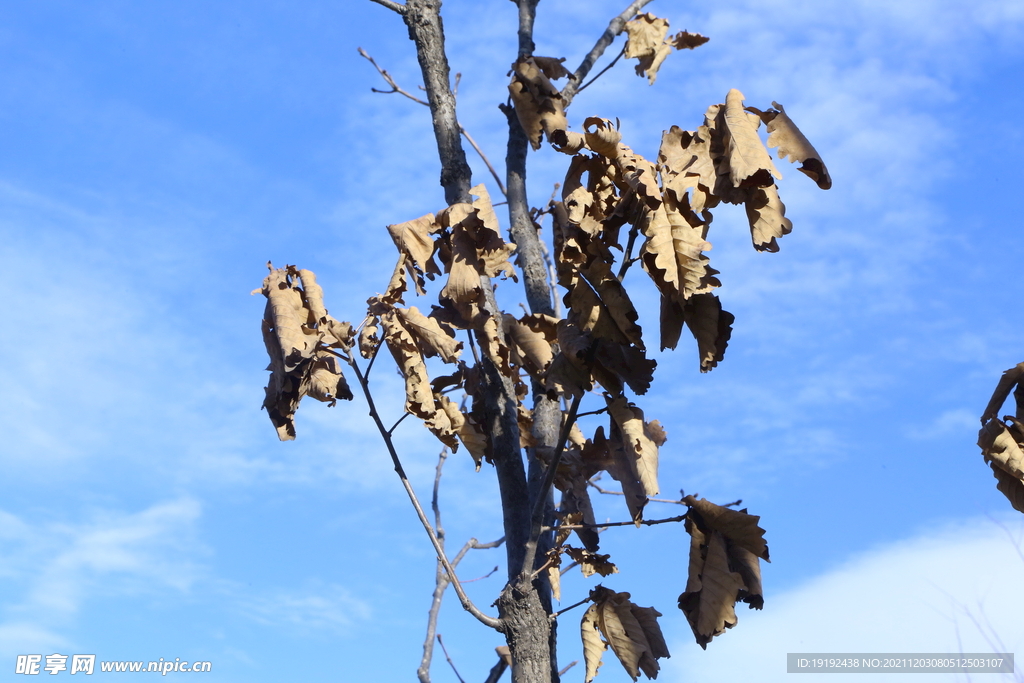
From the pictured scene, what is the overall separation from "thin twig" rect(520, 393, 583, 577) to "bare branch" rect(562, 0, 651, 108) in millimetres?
1843

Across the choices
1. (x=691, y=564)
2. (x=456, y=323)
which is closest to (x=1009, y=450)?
(x=691, y=564)

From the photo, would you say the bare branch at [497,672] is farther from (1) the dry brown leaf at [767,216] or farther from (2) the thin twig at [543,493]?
(1) the dry brown leaf at [767,216]

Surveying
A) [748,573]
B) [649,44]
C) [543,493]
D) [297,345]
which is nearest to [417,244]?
[297,345]

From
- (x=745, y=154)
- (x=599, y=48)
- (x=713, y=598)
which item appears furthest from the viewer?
(x=599, y=48)

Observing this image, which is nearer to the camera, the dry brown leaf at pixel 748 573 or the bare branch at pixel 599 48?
the dry brown leaf at pixel 748 573

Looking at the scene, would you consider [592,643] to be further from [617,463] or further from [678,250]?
[678,250]

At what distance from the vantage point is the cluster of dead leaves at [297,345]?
2.26 meters

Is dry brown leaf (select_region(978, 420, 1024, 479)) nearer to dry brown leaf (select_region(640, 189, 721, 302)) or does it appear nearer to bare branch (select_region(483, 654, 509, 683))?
dry brown leaf (select_region(640, 189, 721, 302))

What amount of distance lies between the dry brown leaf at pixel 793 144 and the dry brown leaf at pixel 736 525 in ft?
2.85

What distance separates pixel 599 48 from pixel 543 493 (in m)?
2.40

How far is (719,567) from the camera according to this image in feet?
7.25

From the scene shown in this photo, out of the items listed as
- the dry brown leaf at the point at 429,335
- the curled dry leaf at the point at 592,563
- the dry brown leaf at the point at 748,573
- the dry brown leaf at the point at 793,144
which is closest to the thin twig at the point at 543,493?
the curled dry leaf at the point at 592,563

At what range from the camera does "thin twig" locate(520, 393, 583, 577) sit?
2311mm

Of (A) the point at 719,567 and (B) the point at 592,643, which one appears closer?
(A) the point at 719,567
